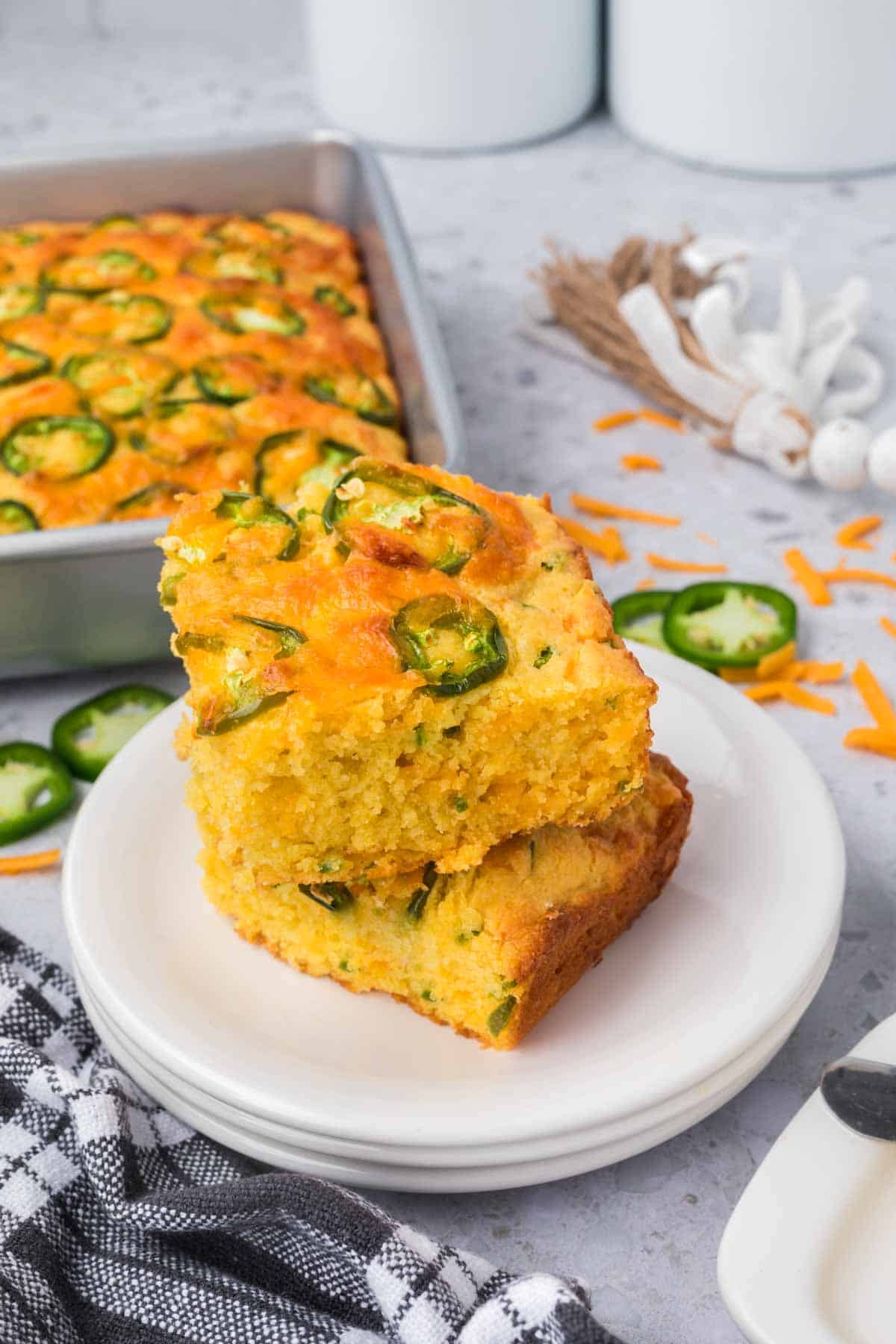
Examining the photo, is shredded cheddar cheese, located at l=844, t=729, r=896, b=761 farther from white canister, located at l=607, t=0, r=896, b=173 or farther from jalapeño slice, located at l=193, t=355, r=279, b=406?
white canister, located at l=607, t=0, r=896, b=173

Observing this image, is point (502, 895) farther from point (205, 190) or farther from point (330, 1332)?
point (205, 190)

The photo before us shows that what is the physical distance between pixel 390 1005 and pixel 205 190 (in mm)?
2685

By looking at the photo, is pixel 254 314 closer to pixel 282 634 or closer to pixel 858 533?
pixel 858 533

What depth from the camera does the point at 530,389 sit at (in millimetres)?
3900

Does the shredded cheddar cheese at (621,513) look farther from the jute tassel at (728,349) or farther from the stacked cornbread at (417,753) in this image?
the stacked cornbread at (417,753)

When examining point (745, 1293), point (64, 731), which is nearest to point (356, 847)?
point (745, 1293)

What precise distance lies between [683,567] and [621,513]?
0.24 m

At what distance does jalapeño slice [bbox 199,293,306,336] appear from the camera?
3.53 m

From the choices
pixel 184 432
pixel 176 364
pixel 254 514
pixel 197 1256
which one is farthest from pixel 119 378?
pixel 197 1256

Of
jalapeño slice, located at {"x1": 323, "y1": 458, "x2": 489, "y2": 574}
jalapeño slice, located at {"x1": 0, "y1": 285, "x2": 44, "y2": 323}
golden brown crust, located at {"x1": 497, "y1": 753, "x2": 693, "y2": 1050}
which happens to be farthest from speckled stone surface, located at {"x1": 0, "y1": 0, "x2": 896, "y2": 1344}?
jalapeño slice, located at {"x1": 323, "y1": 458, "x2": 489, "y2": 574}

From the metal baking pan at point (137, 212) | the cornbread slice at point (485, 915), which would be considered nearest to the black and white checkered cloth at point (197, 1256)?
the cornbread slice at point (485, 915)

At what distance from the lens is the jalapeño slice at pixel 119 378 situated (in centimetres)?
321

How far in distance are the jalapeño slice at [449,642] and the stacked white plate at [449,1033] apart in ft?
1.48

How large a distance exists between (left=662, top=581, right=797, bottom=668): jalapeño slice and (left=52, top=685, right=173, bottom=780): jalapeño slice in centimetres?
96
